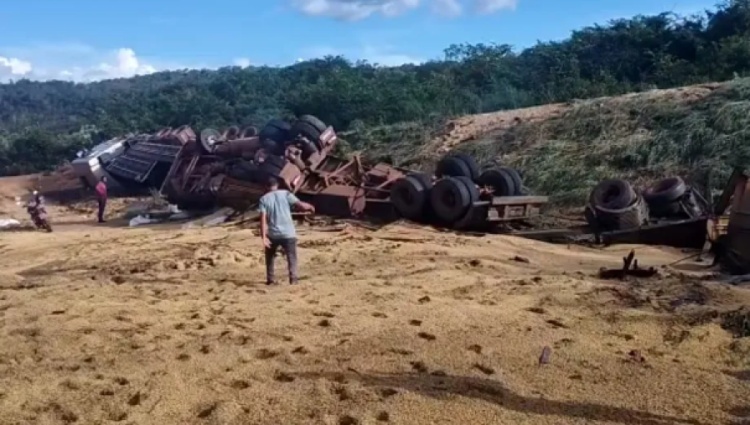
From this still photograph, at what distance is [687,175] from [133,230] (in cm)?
1074

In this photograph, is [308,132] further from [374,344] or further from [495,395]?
[495,395]

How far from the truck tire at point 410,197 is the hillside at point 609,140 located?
3479mm

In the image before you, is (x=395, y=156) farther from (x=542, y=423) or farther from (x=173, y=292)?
(x=542, y=423)

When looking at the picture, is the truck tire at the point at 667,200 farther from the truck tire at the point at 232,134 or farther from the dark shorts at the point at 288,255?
the truck tire at the point at 232,134

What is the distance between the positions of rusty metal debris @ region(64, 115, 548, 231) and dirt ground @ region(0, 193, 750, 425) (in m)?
3.03

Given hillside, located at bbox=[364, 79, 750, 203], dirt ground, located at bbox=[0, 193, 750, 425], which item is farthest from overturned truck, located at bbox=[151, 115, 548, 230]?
dirt ground, located at bbox=[0, 193, 750, 425]

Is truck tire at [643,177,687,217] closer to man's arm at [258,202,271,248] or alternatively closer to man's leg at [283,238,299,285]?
man's leg at [283,238,299,285]

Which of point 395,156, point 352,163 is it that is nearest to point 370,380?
point 352,163

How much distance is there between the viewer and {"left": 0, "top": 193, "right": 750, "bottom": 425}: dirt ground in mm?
5180

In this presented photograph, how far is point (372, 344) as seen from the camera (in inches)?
257

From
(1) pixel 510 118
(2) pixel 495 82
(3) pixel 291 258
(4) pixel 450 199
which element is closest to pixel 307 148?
(4) pixel 450 199

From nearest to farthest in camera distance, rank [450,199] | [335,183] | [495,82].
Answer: [450,199] → [335,183] → [495,82]

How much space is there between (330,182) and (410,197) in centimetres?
204

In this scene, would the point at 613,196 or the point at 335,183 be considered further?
the point at 335,183
